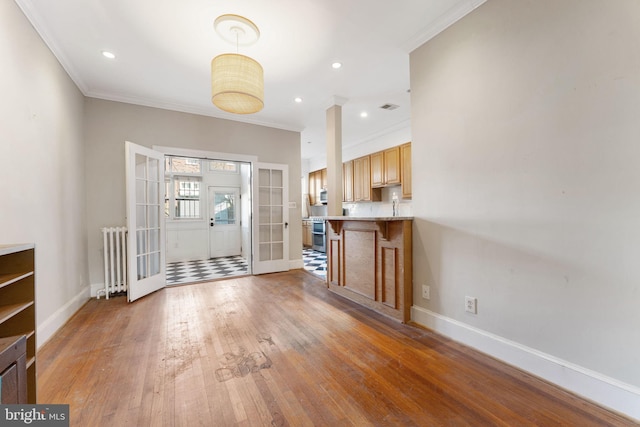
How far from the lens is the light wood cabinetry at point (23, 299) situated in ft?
4.25

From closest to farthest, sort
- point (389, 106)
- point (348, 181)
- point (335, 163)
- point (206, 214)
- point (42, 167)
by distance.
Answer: point (42, 167) < point (335, 163) < point (389, 106) < point (206, 214) < point (348, 181)

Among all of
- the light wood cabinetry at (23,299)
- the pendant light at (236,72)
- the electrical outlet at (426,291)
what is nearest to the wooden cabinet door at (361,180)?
the electrical outlet at (426,291)

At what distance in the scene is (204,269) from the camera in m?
5.19

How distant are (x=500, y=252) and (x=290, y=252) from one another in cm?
368

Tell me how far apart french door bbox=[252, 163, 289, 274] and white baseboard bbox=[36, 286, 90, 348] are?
7.52 feet

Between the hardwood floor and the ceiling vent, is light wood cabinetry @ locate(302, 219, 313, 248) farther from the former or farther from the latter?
the hardwood floor

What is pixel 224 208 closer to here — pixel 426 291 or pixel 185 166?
pixel 185 166

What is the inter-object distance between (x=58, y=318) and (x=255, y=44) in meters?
3.37

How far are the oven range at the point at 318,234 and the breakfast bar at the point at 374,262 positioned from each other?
10.5 ft

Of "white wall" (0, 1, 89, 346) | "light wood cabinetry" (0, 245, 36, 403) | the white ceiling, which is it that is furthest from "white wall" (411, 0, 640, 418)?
"white wall" (0, 1, 89, 346)

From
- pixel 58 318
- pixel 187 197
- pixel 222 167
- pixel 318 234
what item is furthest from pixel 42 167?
pixel 318 234

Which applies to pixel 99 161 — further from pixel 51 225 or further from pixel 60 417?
pixel 60 417

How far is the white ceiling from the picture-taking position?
2.11 meters
